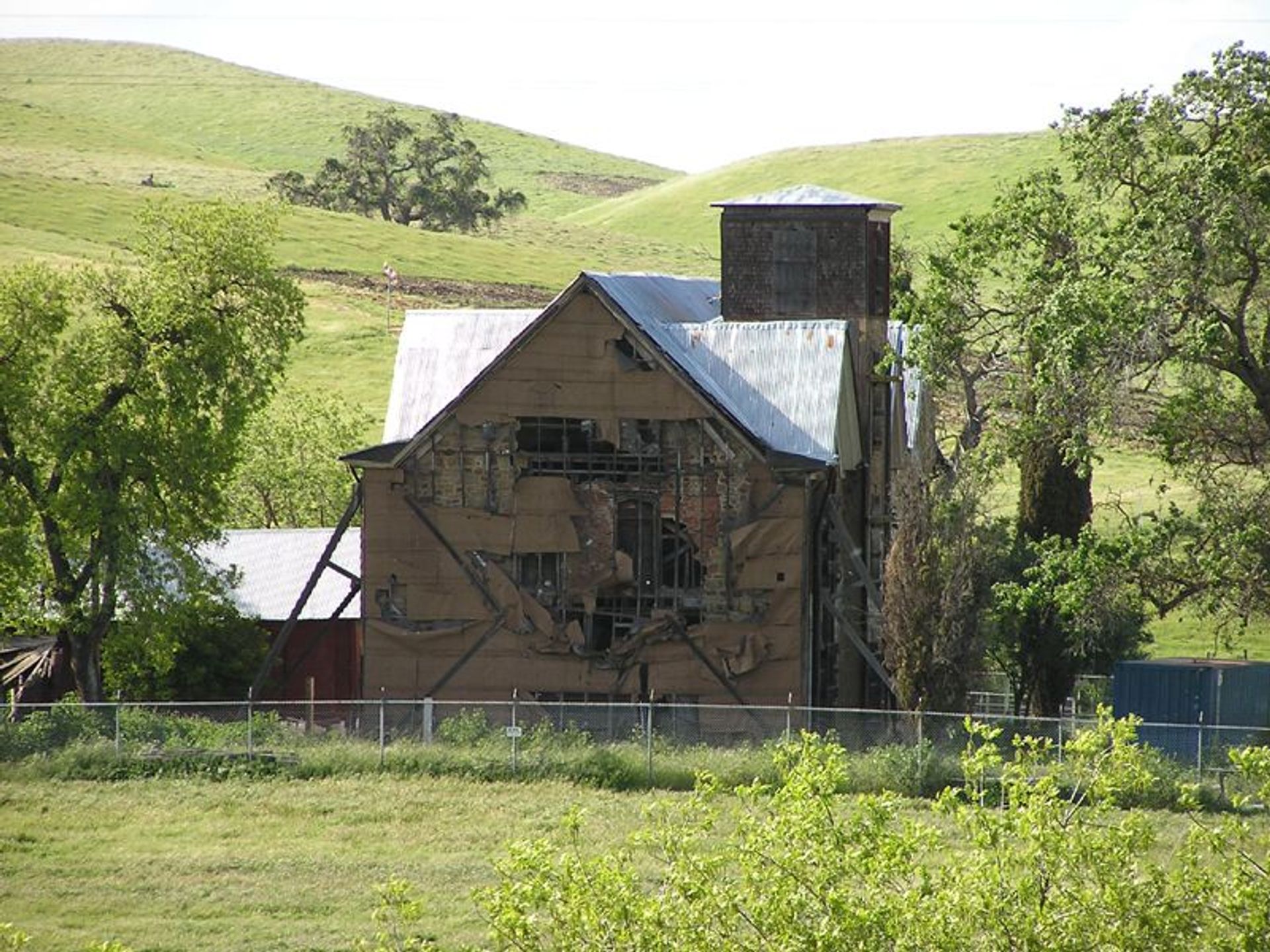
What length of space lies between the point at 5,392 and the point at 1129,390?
70.0ft

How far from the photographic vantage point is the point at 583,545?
3988 cm

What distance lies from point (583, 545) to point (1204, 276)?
12.6m

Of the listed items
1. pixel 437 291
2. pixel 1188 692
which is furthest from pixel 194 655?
pixel 437 291

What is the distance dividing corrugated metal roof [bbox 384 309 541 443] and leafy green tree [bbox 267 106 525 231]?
3861 inches

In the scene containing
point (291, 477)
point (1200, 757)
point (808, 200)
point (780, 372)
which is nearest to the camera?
point (1200, 757)

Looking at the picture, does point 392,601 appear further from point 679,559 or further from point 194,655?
point 679,559

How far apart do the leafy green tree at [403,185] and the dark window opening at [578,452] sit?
10245 centimetres

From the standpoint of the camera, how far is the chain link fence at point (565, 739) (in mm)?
33906

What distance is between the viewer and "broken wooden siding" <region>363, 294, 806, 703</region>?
3919 cm

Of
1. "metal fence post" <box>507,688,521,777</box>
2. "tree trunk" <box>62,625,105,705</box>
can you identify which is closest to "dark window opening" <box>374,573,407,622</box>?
"metal fence post" <box>507,688,521,777</box>

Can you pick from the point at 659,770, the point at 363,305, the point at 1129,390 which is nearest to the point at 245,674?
the point at 659,770

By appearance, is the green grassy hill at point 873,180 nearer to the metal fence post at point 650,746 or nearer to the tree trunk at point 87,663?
the tree trunk at point 87,663

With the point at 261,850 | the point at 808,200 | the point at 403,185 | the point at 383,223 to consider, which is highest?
the point at 403,185

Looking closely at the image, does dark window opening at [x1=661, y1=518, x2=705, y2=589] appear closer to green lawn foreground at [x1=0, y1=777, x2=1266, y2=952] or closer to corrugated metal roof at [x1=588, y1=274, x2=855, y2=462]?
corrugated metal roof at [x1=588, y1=274, x2=855, y2=462]
